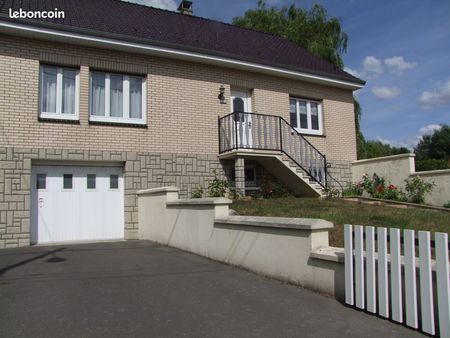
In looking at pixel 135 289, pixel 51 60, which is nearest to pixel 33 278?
pixel 135 289

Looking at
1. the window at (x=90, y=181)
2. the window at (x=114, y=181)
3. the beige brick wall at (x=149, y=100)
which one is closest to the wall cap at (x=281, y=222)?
the window at (x=114, y=181)

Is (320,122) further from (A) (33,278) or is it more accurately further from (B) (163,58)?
(A) (33,278)

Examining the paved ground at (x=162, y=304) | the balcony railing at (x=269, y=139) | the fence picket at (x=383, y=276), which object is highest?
the balcony railing at (x=269, y=139)

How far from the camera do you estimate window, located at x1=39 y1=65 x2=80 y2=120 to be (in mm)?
10625

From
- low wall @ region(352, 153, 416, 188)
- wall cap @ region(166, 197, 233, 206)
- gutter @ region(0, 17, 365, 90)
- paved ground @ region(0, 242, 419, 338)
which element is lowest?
paved ground @ region(0, 242, 419, 338)

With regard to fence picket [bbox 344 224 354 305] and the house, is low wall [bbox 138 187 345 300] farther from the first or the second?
the house

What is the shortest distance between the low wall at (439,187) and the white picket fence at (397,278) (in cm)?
912

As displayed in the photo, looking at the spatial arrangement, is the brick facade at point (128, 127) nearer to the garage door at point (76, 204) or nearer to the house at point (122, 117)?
the house at point (122, 117)

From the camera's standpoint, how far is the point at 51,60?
10586mm

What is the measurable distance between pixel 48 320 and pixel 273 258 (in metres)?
3.03

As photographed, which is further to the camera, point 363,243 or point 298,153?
point 298,153

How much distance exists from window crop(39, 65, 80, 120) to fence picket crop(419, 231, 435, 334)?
9.25 meters

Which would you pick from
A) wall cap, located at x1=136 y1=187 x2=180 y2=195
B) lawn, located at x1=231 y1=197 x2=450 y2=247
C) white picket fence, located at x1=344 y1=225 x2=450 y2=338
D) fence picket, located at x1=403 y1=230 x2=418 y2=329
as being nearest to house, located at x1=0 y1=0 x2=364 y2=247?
wall cap, located at x1=136 y1=187 x2=180 y2=195

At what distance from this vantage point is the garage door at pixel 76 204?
10352mm
